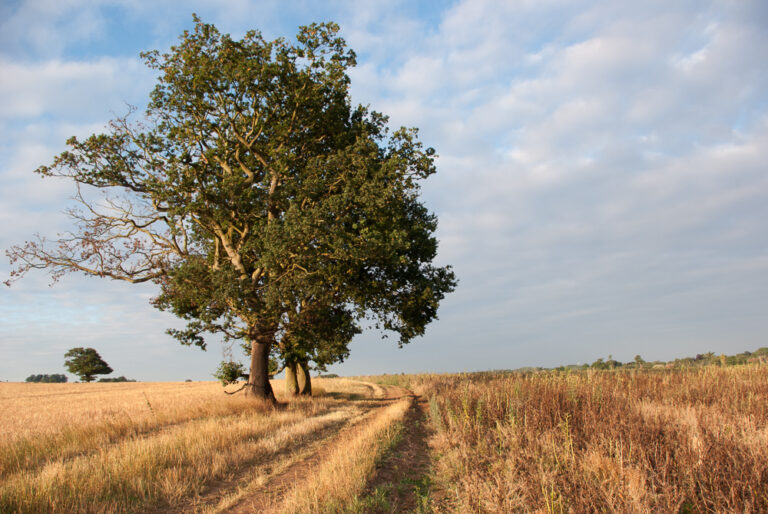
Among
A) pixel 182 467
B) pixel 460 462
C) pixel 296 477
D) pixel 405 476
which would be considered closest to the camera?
pixel 460 462

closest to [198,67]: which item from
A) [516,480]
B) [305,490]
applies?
[305,490]

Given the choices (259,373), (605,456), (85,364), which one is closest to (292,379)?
(259,373)

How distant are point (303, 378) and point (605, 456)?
23.5m

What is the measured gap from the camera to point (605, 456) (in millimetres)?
5777

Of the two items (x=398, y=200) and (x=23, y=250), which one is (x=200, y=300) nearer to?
(x=23, y=250)

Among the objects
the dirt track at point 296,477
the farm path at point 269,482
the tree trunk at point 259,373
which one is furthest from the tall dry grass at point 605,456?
the tree trunk at point 259,373

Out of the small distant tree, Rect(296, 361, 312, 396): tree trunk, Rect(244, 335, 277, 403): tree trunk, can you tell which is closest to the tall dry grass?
Rect(244, 335, 277, 403): tree trunk

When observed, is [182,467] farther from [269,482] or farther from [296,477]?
[296,477]

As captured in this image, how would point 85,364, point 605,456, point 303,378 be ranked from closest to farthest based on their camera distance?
1. point 605,456
2. point 303,378
3. point 85,364

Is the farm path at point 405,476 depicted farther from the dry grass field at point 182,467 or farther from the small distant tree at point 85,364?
the small distant tree at point 85,364

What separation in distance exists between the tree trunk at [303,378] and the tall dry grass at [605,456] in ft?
57.6

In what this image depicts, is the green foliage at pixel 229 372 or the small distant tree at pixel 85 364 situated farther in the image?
the small distant tree at pixel 85 364

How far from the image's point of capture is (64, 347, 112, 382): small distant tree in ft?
235

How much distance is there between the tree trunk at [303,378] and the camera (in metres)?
26.8
